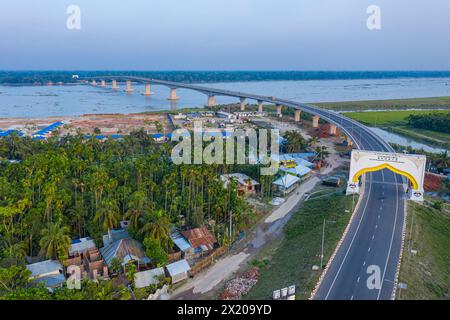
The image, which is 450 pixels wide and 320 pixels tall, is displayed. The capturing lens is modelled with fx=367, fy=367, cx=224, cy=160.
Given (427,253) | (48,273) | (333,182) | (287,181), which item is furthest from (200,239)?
(333,182)

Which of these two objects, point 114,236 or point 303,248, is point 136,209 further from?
point 303,248

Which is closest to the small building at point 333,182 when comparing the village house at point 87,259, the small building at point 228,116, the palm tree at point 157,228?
the palm tree at point 157,228

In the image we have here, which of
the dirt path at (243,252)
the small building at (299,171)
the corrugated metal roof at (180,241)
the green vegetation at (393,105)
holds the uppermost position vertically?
the green vegetation at (393,105)

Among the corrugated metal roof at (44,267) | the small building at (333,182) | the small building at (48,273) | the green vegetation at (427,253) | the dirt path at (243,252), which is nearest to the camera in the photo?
the green vegetation at (427,253)

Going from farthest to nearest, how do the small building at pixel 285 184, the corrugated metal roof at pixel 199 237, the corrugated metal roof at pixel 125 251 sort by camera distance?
the small building at pixel 285 184, the corrugated metal roof at pixel 199 237, the corrugated metal roof at pixel 125 251

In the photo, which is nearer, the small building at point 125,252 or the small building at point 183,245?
the small building at point 125,252

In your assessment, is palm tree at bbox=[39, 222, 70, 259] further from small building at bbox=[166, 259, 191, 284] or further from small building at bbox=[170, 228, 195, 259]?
small building at bbox=[170, 228, 195, 259]

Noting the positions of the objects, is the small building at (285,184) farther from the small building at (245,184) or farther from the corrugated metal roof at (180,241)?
the corrugated metal roof at (180,241)
